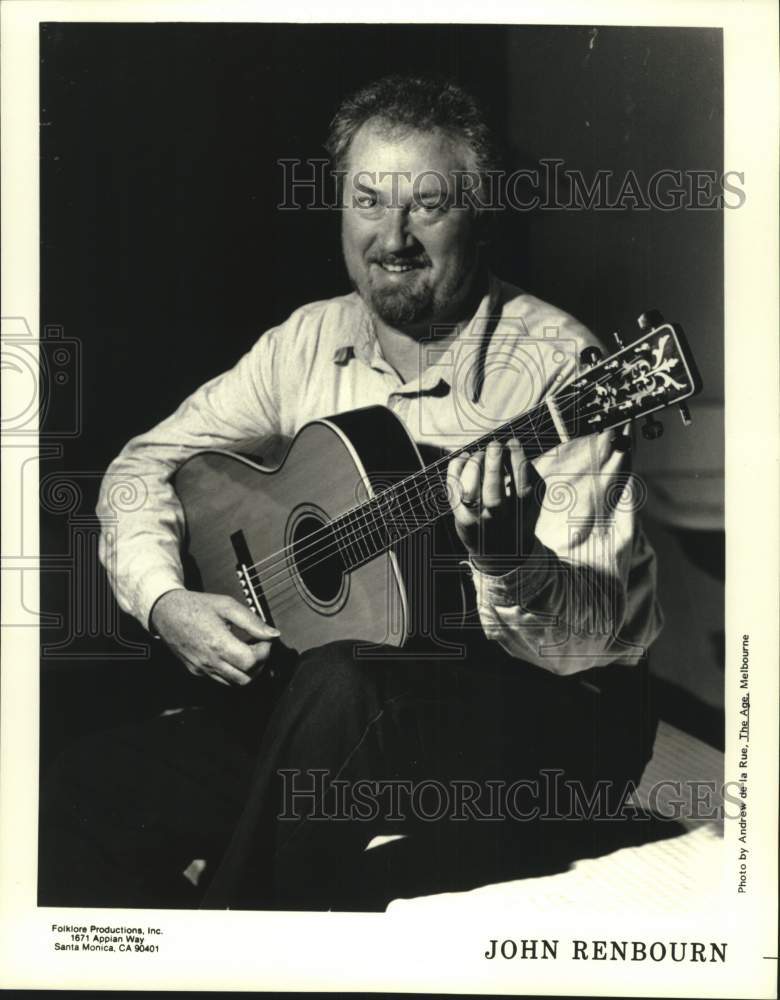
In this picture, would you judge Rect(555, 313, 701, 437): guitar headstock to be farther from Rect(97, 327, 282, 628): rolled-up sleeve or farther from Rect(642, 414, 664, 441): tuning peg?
Rect(97, 327, 282, 628): rolled-up sleeve

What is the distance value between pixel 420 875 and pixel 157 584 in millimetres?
739

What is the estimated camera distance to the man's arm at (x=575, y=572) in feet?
6.19

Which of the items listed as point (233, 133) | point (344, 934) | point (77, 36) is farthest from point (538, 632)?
point (77, 36)

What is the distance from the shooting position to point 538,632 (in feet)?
6.26

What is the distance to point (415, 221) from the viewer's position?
6.33 ft

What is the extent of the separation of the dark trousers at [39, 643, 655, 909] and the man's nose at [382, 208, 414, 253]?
2.52ft

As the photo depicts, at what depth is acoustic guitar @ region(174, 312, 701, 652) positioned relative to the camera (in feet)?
5.85

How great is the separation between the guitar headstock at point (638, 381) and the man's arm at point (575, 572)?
0.10 m

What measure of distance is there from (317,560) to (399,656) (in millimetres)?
229

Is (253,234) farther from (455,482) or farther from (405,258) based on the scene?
(455,482)

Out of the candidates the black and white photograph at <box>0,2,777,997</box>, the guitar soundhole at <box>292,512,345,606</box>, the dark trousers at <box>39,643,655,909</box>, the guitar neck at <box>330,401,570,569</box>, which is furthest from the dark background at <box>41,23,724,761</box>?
the guitar soundhole at <box>292,512,345,606</box>

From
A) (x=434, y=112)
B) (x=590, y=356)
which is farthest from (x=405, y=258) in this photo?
(x=590, y=356)

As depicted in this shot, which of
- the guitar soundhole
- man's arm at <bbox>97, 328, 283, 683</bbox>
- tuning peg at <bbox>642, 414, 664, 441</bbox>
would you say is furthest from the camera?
man's arm at <bbox>97, 328, 283, 683</bbox>

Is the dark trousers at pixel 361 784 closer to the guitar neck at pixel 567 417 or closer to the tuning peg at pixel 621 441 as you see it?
the guitar neck at pixel 567 417
